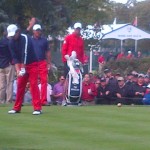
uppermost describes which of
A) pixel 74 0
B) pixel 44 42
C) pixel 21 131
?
pixel 74 0

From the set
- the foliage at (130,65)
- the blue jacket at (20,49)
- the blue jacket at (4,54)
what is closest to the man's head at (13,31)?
the blue jacket at (20,49)

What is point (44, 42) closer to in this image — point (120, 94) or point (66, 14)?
point (120, 94)

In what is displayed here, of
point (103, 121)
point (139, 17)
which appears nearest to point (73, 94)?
point (103, 121)

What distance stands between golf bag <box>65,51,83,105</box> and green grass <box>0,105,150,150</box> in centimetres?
261

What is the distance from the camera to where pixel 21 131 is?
11.9 metres

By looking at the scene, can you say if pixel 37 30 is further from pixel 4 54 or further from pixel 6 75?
pixel 6 75

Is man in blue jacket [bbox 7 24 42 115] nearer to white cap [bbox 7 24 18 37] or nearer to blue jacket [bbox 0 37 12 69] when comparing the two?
white cap [bbox 7 24 18 37]

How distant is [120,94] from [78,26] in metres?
3.00

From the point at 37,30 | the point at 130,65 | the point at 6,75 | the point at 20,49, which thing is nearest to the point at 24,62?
the point at 20,49

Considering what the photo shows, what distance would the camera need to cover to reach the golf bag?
61.6 ft

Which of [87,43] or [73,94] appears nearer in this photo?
[73,94]

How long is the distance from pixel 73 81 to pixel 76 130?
696cm

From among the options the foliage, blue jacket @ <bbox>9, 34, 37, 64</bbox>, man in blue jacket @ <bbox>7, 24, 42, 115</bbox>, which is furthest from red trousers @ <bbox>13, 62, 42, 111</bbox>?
the foliage

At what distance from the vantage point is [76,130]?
12070 mm
